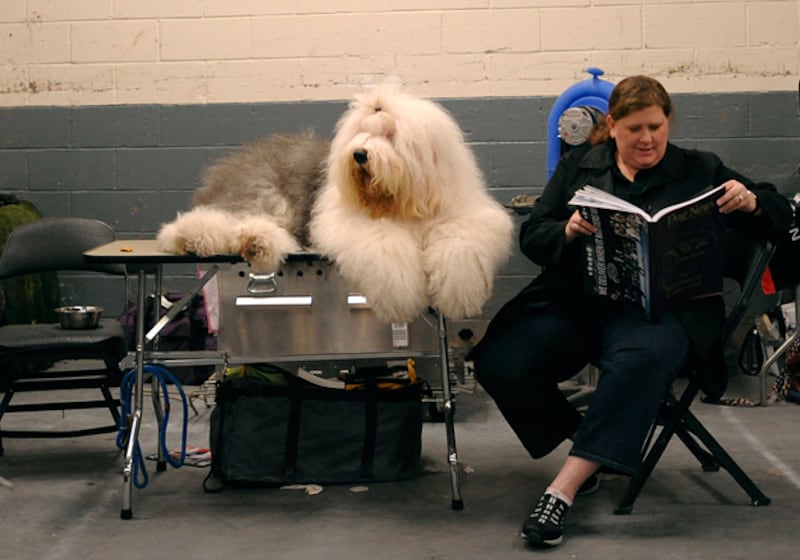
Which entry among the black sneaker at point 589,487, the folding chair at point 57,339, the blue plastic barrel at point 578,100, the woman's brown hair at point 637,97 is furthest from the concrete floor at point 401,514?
the blue plastic barrel at point 578,100

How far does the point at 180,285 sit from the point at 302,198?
2052mm

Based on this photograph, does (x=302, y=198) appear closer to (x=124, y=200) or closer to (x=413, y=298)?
(x=413, y=298)

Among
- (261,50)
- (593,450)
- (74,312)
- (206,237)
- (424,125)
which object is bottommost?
(593,450)

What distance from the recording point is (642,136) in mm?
2674

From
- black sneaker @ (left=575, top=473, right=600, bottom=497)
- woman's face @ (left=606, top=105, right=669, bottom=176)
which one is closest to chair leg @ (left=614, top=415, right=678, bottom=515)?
black sneaker @ (left=575, top=473, right=600, bottom=497)

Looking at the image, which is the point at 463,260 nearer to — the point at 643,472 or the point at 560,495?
the point at 560,495

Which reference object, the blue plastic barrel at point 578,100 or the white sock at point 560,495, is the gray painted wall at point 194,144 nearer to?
the blue plastic barrel at point 578,100

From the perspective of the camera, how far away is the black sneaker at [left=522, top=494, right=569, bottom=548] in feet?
8.15

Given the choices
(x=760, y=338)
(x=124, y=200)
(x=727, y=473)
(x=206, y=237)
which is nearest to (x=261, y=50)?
(x=124, y=200)

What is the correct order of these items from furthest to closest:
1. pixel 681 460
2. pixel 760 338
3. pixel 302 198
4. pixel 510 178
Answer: pixel 510 178
pixel 760 338
pixel 681 460
pixel 302 198

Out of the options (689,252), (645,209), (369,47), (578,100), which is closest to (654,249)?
(689,252)

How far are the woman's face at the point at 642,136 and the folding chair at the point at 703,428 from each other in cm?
31

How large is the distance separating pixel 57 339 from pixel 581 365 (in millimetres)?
1604

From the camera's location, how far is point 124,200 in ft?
16.0
